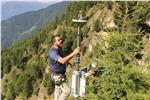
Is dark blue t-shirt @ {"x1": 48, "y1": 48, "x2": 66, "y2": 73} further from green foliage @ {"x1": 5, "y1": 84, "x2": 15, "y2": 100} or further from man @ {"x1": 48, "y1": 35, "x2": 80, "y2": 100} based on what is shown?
green foliage @ {"x1": 5, "y1": 84, "x2": 15, "y2": 100}

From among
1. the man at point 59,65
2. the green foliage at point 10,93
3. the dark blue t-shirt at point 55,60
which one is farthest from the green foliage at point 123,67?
the green foliage at point 10,93

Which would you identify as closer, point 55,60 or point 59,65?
point 55,60

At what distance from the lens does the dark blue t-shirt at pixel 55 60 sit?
13040mm

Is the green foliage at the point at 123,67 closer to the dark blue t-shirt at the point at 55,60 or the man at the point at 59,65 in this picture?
the man at the point at 59,65

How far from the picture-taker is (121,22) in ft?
66.1

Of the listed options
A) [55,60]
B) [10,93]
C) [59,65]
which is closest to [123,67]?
[59,65]

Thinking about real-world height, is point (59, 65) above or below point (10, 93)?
above

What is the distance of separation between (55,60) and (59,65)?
11.5 inches

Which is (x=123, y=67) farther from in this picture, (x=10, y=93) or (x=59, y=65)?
(x=10, y=93)

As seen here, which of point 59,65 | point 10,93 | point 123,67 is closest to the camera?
point 59,65

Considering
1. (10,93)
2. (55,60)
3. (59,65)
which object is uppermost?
(55,60)

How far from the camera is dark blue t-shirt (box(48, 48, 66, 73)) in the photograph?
13.0 metres

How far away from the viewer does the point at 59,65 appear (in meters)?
13.3

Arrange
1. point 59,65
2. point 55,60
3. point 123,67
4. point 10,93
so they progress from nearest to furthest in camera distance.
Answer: point 55,60
point 59,65
point 123,67
point 10,93
